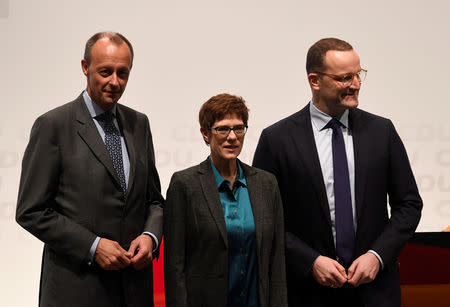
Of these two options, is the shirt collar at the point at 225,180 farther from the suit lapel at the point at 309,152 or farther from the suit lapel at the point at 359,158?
the suit lapel at the point at 359,158

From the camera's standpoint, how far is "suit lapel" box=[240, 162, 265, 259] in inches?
85.0

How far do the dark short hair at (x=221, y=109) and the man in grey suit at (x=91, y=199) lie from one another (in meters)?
0.29

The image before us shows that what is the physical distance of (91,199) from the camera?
209cm

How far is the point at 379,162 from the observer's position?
241 centimetres

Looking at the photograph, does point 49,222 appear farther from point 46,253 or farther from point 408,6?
point 408,6

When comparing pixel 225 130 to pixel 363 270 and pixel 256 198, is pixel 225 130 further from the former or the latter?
pixel 363 270

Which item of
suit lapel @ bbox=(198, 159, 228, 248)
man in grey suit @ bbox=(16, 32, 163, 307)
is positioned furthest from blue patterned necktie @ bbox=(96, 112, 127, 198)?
suit lapel @ bbox=(198, 159, 228, 248)

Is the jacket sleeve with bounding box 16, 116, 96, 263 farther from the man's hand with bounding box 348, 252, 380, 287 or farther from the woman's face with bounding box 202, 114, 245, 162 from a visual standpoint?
the man's hand with bounding box 348, 252, 380, 287

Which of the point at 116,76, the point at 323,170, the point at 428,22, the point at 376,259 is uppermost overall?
the point at 428,22

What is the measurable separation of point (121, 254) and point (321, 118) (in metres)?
0.97

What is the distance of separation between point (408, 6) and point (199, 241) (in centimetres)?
277

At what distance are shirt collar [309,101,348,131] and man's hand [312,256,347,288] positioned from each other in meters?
0.53

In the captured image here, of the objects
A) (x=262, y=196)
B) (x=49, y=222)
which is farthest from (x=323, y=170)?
(x=49, y=222)

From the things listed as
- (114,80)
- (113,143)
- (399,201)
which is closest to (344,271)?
(399,201)
